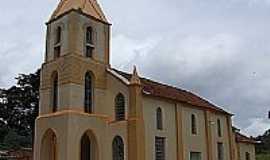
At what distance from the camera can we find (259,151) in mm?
72500

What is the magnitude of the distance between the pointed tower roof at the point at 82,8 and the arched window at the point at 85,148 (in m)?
9.53

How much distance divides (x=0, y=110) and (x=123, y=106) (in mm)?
33651

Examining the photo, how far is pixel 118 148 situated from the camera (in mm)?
30062

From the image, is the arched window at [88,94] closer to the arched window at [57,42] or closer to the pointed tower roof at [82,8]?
the arched window at [57,42]

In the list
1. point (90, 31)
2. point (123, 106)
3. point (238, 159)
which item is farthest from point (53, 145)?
point (238, 159)

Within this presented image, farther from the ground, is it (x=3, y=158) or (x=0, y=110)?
(x=0, y=110)

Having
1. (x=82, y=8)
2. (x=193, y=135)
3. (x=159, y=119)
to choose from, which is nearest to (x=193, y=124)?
(x=193, y=135)

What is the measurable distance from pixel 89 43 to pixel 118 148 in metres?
8.34

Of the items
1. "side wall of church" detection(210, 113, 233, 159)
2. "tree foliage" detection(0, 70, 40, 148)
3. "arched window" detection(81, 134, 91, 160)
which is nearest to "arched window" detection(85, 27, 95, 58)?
"arched window" detection(81, 134, 91, 160)

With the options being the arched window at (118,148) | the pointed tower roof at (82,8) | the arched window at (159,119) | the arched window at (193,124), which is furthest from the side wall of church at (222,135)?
the pointed tower roof at (82,8)

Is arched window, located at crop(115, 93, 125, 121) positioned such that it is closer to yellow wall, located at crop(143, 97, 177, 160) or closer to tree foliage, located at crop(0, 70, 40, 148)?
yellow wall, located at crop(143, 97, 177, 160)

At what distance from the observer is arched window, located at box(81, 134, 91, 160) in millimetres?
30745

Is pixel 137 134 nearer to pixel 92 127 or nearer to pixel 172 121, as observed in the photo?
pixel 92 127

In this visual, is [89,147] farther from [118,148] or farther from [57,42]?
[57,42]
